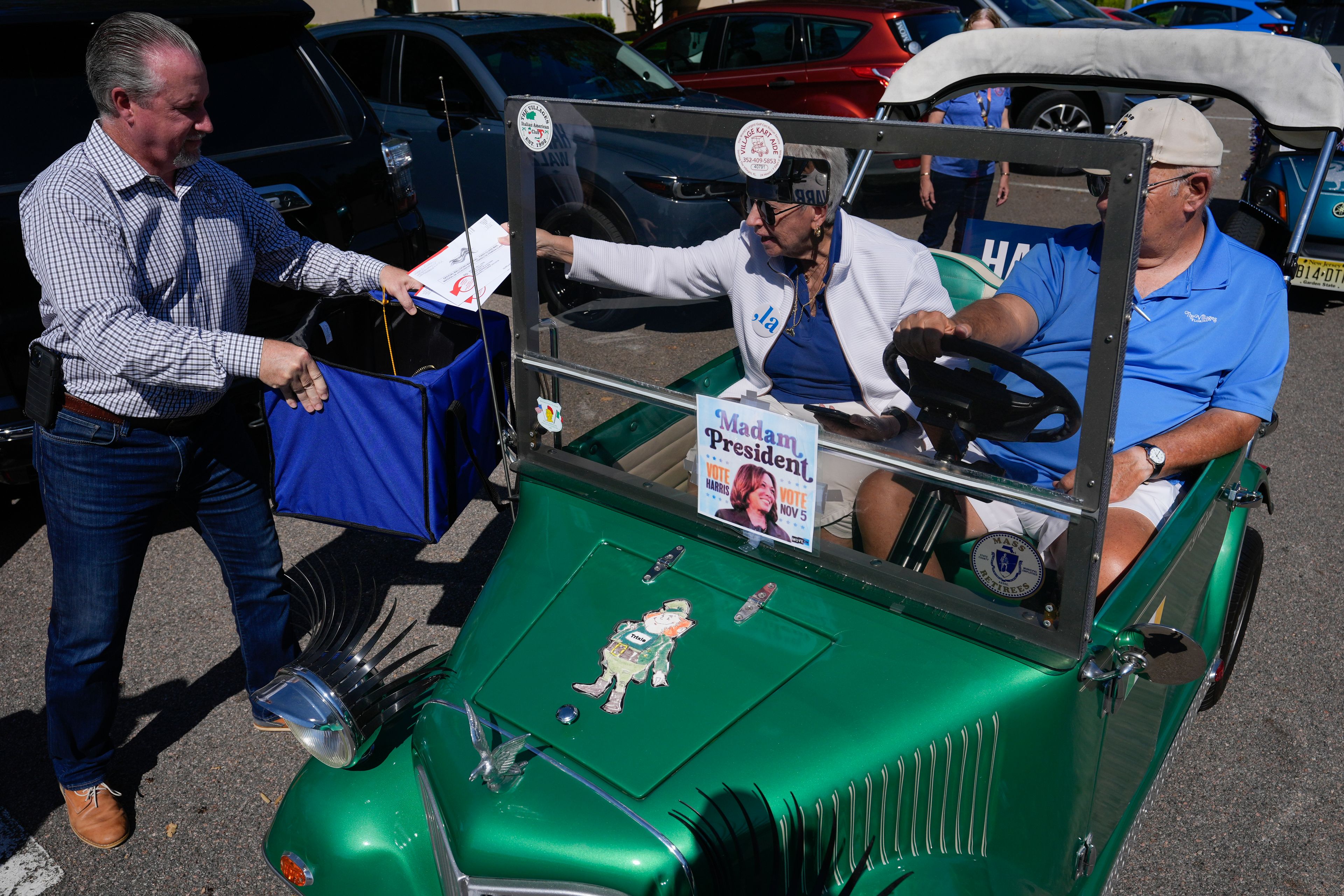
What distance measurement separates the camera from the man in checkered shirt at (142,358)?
188 cm

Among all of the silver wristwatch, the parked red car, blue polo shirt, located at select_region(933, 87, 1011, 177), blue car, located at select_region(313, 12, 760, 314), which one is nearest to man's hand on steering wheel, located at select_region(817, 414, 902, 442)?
the silver wristwatch

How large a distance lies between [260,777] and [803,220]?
2.03 m

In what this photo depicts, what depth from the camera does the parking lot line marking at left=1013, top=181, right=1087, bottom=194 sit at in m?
1.61

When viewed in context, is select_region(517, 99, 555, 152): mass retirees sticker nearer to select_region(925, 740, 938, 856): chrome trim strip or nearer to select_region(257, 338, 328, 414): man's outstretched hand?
select_region(257, 338, 328, 414): man's outstretched hand

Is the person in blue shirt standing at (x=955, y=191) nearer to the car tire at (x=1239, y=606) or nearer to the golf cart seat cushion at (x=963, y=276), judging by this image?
the golf cart seat cushion at (x=963, y=276)

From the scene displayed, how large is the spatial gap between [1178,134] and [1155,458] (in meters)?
0.72

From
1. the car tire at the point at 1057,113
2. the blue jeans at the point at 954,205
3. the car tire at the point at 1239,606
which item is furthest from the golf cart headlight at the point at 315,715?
the car tire at the point at 1057,113

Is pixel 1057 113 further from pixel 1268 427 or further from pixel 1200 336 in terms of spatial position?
pixel 1200 336

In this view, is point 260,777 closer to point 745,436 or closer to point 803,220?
point 745,436

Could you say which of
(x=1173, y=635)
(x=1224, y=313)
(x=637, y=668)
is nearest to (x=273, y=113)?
(x=637, y=668)

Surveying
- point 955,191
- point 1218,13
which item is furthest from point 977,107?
point 1218,13

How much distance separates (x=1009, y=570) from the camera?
5.15 ft

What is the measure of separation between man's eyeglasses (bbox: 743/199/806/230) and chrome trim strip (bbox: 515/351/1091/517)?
37 centimetres

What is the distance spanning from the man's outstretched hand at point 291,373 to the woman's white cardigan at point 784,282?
57 centimetres
